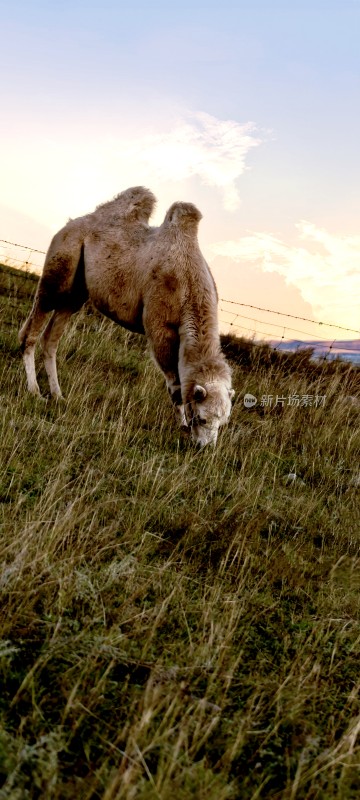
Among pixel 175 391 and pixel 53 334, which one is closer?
pixel 175 391

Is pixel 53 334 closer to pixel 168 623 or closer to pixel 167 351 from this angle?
pixel 167 351

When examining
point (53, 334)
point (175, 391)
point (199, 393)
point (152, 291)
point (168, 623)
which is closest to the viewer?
point (168, 623)

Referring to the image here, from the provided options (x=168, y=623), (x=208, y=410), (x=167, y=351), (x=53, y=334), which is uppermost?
(x=167, y=351)

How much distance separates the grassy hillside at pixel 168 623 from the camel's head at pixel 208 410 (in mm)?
230

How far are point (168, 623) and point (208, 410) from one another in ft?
11.3

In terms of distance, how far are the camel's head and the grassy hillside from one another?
230 millimetres

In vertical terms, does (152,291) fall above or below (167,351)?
above

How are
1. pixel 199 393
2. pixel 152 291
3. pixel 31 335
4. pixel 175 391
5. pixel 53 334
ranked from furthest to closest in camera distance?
pixel 53 334
pixel 31 335
pixel 175 391
pixel 152 291
pixel 199 393

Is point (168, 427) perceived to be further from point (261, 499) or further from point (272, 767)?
point (272, 767)

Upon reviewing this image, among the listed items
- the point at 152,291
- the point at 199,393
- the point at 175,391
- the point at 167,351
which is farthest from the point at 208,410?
the point at 152,291

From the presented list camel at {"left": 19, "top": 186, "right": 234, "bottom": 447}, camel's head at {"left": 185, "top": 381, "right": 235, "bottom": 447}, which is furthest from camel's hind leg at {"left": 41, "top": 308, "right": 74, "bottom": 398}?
camel's head at {"left": 185, "top": 381, "right": 235, "bottom": 447}

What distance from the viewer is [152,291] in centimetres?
705

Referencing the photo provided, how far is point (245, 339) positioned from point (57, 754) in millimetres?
13332

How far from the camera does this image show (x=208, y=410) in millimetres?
6348
